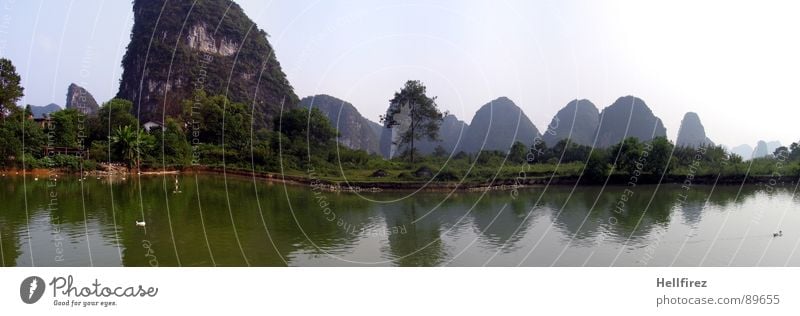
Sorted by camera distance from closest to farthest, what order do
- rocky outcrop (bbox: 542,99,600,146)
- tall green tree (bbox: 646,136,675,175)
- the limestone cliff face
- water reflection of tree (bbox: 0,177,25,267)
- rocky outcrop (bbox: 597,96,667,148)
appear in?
water reflection of tree (bbox: 0,177,25,267) → tall green tree (bbox: 646,136,675,175) → rocky outcrop (bbox: 597,96,667,148) → rocky outcrop (bbox: 542,99,600,146) → the limestone cliff face

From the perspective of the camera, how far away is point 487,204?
18.1 meters

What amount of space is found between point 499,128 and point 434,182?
84.1 feet

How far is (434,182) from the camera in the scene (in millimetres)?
21688

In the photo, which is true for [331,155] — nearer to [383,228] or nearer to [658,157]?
[383,228]

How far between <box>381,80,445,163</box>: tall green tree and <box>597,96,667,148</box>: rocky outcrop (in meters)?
20.3

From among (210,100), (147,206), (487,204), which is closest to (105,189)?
(147,206)

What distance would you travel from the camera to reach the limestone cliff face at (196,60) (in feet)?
161

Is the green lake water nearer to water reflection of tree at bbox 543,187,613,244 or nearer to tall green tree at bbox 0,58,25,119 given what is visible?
Answer: water reflection of tree at bbox 543,187,613,244

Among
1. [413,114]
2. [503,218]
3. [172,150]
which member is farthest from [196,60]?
[503,218]

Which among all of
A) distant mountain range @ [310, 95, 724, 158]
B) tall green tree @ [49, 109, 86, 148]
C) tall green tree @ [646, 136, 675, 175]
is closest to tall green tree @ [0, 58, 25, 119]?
tall green tree @ [49, 109, 86, 148]

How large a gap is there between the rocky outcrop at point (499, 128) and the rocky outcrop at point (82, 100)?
94.6 ft

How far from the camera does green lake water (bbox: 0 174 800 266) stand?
9406 millimetres

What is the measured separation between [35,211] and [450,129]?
130ft

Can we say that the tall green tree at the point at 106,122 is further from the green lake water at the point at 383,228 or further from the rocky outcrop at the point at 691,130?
the rocky outcrop at the point at 691,130
